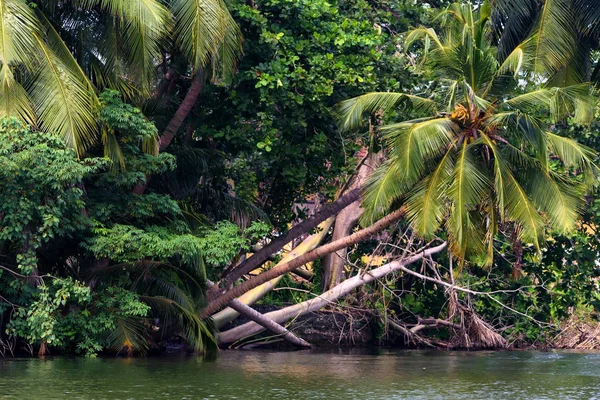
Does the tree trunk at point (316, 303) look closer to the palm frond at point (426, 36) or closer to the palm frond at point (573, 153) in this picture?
the palm frond at point (573, 153)

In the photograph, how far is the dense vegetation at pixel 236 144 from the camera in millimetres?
16312

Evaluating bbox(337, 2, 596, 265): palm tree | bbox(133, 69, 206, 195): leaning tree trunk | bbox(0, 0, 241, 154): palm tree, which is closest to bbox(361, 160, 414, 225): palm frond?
bbox(337, 2, 596, 265): palm tree

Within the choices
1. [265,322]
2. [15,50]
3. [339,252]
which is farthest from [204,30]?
[339,252]

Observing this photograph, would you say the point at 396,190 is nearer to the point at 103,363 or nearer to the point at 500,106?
the point at 500,106

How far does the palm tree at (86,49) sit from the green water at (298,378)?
4.11m

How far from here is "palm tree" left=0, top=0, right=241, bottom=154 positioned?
16.0m

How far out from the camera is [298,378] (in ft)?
50.2

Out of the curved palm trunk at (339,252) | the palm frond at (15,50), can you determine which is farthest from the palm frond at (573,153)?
the palm frond at (15,50)

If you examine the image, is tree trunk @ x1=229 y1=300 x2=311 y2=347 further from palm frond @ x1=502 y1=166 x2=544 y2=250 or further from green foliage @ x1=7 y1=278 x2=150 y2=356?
palm frond @ x1=502 y1=166 x2=544 y2=250

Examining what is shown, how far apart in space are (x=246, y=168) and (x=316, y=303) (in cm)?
353

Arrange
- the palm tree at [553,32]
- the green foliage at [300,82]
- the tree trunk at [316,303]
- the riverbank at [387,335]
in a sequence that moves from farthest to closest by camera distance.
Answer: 1. the riverbank at [387,335]
2. the tree trunk at [316,303]
3. the palm tree at [553,32]
4. the green foliage at [300,82]

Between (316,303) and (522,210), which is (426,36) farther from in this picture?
(316,303)

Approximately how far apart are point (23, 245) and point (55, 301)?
3.67 feet

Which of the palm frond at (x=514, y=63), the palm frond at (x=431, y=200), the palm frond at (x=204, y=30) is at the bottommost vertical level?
the palm frond at (x=431, y=200)
